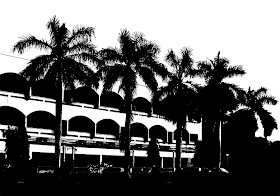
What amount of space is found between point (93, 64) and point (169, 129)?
3335 centimetres

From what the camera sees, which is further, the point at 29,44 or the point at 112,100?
the point at 112,100

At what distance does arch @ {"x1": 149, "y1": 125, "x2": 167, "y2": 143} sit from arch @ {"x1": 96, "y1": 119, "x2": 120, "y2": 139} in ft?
24.3

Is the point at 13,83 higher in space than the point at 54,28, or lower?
lower

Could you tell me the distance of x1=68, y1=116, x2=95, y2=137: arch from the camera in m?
53.0

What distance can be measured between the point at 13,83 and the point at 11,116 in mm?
3379

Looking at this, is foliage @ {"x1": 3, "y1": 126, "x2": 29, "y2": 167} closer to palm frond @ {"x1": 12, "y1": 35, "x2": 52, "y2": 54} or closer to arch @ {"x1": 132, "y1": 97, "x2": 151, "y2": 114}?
palm frond @ {"x1": 12, "y1": 35, "x2": 52, "y2": 54}

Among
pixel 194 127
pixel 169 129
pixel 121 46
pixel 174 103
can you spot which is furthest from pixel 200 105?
pixel 194 127

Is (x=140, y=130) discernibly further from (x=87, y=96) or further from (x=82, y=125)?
(x=87, y=96)

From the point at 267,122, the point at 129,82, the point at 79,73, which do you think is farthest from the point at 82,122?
the point at 79,73

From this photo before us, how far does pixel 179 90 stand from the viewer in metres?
40.3

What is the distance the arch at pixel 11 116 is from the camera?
4588 cm

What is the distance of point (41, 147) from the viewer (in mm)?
46500

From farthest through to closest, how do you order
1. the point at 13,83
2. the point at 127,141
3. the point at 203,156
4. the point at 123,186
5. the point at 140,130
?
the point at 140,130 < the point at 203,156 < the point at 13,83 < the point at 127,141 < the point at 123,186

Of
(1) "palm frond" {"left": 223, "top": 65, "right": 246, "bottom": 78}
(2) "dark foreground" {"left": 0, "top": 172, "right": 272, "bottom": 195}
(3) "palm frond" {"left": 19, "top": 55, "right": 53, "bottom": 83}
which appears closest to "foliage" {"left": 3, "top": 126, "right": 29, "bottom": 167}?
(3) "palm frond" {"left": 19, "top": 55, "right": 53, "bottom": 83}
